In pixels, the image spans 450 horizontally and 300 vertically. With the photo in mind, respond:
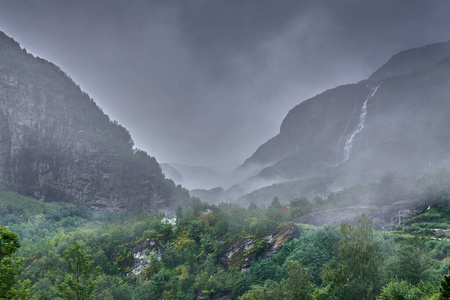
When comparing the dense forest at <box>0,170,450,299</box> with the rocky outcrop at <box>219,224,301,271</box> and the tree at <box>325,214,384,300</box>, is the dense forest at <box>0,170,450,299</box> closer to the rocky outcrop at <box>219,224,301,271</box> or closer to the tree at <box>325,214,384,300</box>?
the tree at <box>325,214,384,300</box>

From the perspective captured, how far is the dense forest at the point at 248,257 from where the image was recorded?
983 inches

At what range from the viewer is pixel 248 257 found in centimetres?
6575

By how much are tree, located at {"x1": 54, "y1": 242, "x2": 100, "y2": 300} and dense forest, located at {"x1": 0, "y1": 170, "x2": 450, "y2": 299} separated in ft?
0.22

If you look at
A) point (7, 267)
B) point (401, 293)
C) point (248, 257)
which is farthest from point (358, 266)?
point (248, 257)

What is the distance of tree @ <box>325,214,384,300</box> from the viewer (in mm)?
28062

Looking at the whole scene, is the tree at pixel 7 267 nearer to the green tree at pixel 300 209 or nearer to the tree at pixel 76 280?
the tree at pixel 76 280

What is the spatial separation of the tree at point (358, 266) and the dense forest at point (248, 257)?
88 mm

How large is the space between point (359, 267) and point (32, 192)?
20876cm

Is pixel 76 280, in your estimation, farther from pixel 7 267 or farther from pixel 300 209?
pixel 300 209

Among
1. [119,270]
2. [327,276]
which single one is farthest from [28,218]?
[327,276]

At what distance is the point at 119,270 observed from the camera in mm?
85562

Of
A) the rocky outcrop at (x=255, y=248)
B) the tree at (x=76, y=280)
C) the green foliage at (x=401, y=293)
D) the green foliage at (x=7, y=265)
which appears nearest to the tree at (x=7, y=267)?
the green foliage at (x=7, y=265)

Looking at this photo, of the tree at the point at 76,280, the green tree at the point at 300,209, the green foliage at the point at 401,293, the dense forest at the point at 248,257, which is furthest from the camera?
the green tree at the point at 300,209

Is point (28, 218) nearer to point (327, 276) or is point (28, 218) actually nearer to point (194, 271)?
point (194, 271)
